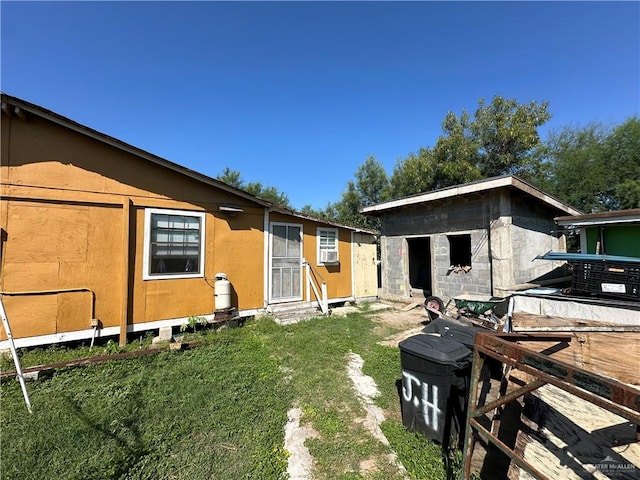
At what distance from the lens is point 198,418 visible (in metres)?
2.98

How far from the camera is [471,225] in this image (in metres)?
7.80

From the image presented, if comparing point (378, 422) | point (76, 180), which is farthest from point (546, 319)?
point (76, 180)

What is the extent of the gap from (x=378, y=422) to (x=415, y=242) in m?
10.5

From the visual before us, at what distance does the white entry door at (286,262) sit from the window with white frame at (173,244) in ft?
6.22

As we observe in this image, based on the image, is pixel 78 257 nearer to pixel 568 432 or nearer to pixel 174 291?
pixel 174 291

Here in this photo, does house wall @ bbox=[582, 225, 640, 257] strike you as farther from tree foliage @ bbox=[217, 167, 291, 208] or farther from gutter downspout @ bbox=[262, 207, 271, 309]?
tree foliage @ bbox=[217, 167, 291, 208]

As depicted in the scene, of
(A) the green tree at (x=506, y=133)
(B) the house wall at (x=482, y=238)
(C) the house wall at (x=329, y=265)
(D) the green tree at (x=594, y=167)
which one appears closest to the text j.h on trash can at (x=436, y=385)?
(C) the house wall at (x=329, y=265)

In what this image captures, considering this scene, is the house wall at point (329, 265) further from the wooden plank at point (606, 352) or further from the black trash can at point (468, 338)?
the wooden plank at point (606, 352)

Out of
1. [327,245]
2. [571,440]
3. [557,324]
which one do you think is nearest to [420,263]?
[327,245]

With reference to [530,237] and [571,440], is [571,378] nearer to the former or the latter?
[571,440]

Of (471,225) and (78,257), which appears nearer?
(78,257)

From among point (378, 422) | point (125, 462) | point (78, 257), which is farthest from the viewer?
point (78, 257)

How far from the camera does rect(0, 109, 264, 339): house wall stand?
4.67 meters

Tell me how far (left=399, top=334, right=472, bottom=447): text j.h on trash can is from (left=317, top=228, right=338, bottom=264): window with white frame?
19.2ft
